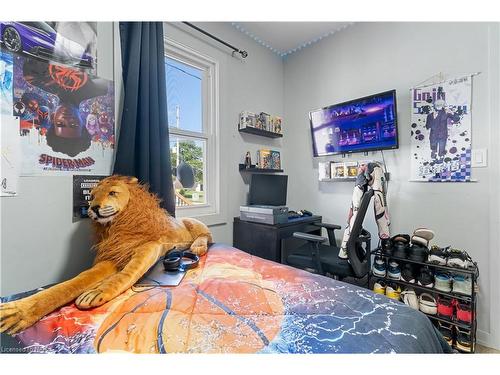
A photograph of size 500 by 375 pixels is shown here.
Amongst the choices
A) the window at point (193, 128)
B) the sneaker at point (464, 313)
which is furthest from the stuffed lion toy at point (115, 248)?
the sneaker at point (464, 313)

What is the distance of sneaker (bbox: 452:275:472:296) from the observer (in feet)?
4.45

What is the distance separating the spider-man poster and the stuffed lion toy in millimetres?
297

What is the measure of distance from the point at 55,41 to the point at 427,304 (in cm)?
277

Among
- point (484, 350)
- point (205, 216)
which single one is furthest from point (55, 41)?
point (484, 350)

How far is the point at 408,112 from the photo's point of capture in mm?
1854

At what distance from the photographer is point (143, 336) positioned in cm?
61

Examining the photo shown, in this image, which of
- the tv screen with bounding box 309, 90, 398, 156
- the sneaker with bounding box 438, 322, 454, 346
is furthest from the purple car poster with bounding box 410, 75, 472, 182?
the sneaker with bounding box 438, 322, 454, 346

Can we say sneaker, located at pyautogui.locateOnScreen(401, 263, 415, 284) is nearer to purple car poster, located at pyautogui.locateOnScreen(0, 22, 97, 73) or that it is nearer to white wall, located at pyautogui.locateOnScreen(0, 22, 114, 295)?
white wall, located at pyautogui.locateOnScreen(0, 22, 114, 295)

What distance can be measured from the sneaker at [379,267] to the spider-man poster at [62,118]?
2033 mm

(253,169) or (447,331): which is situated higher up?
(253,169)

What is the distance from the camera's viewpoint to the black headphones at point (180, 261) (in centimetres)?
103

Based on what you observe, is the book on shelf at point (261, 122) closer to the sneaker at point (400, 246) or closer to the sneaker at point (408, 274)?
the sneaker at point (400, 246)

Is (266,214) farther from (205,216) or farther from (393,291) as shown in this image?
(393,291)
